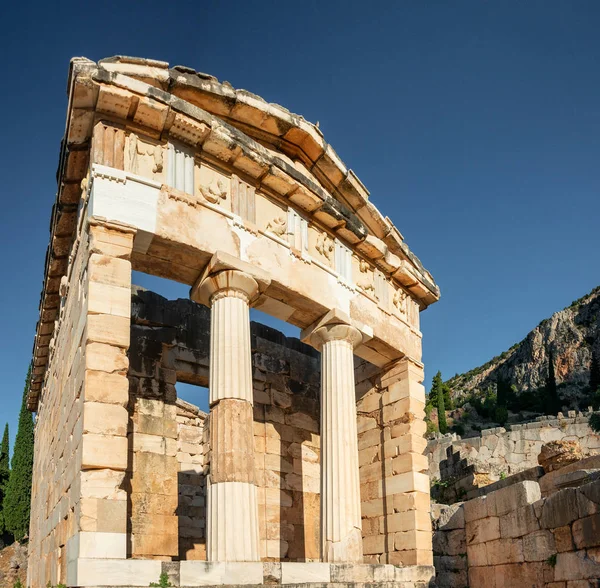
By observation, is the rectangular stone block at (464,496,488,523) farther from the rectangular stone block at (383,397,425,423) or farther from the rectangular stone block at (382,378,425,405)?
the rectangular stone block at (382,378,425,405)

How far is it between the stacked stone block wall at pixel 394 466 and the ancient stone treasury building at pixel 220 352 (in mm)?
45

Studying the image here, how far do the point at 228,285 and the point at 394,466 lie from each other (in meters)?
6.35

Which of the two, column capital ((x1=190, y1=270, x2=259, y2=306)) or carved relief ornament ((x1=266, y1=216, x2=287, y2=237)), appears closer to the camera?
column capital ((x1=190, y1=270, x2=259, y2=306))

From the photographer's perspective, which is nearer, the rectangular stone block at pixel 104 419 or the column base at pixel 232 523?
the rectangular stone block at pixel 104 419

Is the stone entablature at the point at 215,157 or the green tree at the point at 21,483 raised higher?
the stone entablature at the point at 215,157

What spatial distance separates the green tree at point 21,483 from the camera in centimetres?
3897

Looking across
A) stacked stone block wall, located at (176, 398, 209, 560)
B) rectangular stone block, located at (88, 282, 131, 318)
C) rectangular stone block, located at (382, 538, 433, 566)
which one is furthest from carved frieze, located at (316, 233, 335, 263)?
rectangular stone block, located at (382, 538, 433, 566)

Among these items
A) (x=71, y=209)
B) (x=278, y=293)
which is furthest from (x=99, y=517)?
(x=71, y=209)

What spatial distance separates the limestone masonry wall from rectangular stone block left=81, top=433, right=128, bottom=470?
675 centimetres

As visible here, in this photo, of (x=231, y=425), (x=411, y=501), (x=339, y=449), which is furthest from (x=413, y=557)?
(x=231, y=425)

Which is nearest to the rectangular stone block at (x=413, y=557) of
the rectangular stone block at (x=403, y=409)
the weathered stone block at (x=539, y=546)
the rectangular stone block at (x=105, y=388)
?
the weathered stone block at (x=539, y=546)

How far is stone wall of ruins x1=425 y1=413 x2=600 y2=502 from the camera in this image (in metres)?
22.1

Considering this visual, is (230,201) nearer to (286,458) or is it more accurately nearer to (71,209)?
(71,209)

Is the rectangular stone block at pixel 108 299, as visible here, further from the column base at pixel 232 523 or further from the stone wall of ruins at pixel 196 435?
the stone wall of ruins at pixel 196 435
